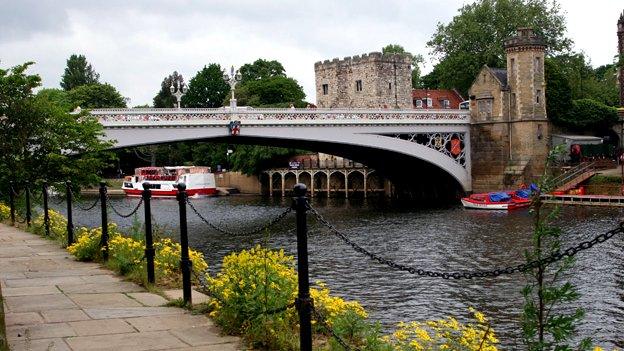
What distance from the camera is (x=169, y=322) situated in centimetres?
777

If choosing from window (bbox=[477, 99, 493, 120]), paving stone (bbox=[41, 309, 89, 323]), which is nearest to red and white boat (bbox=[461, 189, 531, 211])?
window (bbox=[477, 99, 493, 120])

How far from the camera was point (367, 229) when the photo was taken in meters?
33.1

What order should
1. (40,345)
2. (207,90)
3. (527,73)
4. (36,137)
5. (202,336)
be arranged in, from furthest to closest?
(207,90) < (527,73) < (36,137) < (202,336) < (40,345)

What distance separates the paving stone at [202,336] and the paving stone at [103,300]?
1.51 metres

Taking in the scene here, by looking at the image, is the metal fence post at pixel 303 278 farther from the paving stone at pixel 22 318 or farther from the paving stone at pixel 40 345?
the paving stone at pixel 22 318

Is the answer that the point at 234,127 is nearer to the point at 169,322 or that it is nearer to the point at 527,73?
the point at 527,73

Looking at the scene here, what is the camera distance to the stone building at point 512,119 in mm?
44125

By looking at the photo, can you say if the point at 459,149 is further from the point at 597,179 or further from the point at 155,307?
the point at 155,307

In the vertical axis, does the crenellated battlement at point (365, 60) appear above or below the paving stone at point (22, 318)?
above

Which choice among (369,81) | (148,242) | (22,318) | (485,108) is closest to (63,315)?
(22,318)

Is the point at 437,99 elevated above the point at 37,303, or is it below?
above

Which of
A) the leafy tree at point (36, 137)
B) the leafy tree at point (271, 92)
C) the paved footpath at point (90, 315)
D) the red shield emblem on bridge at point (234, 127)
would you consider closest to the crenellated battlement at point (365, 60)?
the leafy tree at point (271, 92)

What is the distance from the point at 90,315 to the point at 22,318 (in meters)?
0.69

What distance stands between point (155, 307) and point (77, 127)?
1881cm
